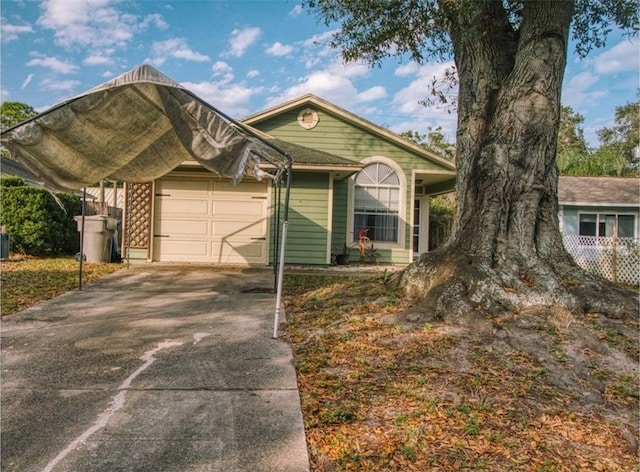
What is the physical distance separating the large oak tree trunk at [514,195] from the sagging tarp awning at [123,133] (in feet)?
7.78

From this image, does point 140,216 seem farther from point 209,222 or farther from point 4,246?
point 4,246

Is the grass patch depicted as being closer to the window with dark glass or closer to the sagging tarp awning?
the sagging tarp awning

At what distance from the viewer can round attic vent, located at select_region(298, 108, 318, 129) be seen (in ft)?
37.9

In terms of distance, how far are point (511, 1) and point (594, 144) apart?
1436 inches

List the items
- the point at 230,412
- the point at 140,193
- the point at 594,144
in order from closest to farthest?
the point at 230,412 → the point at 140,193 → the point at 594,144

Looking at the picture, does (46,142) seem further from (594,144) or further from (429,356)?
(594,144)

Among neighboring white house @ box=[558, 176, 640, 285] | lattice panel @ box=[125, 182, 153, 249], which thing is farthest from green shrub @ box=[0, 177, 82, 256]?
neighboring white house @ box=[558, 176, 640, 285]

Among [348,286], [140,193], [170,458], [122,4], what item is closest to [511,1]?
[348,286]

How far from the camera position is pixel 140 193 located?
1056 centimetres

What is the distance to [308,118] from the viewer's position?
11.6 meters

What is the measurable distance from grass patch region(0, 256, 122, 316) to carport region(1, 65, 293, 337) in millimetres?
1848

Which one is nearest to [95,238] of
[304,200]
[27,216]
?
[27,216]

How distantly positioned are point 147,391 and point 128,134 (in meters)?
3.47

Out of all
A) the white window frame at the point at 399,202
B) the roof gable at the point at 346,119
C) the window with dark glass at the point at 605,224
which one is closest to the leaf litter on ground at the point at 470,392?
the white window frame at the point at 399,202
